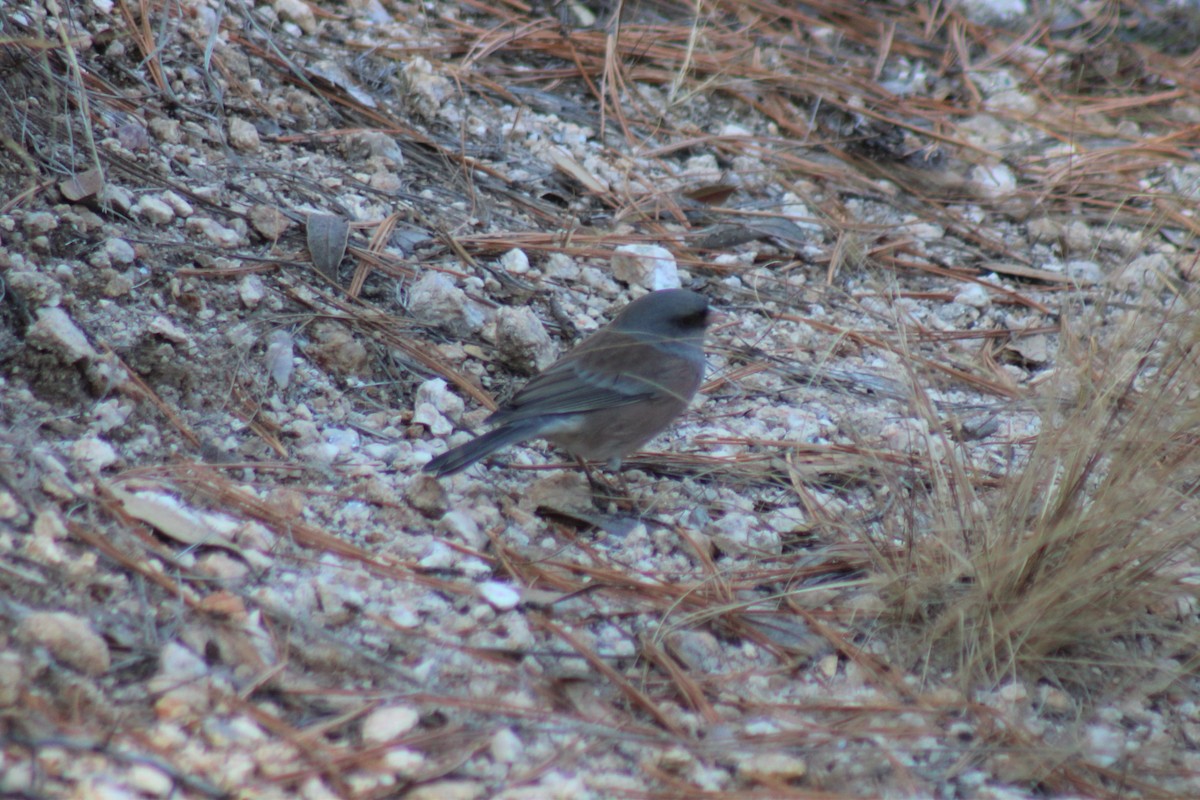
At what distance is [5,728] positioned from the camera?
1.86m

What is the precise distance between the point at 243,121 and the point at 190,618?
2508mm

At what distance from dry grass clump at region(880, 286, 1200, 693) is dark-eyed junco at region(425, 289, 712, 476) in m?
1.02

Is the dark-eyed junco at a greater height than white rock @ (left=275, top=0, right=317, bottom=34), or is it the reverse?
white rock @ (left=275, top=0, right=317, bottom=34)

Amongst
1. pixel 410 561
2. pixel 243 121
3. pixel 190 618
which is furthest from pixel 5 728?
pixel 243 121

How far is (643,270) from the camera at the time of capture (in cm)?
445

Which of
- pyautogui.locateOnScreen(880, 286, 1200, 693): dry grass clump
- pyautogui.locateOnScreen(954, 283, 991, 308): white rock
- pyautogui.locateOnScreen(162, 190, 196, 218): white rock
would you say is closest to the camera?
pyautogui.locateOnScreen(880, 286, 1200, 693): dry grass clump

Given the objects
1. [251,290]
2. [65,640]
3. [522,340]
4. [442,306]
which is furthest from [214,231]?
[65,640]

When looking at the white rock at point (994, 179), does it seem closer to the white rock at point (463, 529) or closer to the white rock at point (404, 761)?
the white rock at point (463, 529)

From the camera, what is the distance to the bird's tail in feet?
9.95

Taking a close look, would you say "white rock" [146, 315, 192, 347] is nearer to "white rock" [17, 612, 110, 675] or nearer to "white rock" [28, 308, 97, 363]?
"white rock" [28, 308, 97, 363]

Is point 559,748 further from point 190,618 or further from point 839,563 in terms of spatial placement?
point 839,563

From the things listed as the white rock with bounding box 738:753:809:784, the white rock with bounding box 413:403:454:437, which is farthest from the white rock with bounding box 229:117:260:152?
the white rock with bounding box 738:753:809:784

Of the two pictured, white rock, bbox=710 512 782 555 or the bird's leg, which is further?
the bird's leg

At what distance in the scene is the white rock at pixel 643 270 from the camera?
4438mm
